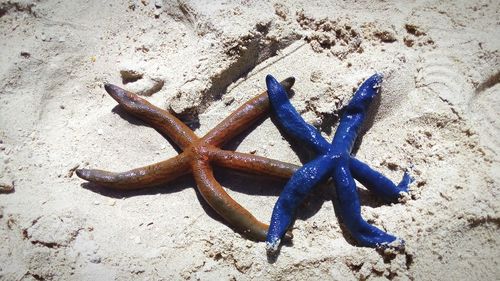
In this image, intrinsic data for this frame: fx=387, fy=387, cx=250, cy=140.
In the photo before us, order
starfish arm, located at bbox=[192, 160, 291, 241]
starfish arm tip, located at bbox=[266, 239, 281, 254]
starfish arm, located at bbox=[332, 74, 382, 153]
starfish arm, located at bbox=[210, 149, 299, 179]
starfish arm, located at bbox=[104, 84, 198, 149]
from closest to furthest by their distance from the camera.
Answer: starfish arm tip, located at bbox=[266, 239, 281, 254]
starfish arm, located at bbox=[192, 160, 291, 241]
starfish arm, located at bbox=[210, 149, 299, 179]
starfish arm, located at bbox=[332, 74, 382, 153]
starfish arm, located at bbox=[104, 84, 198, 149]

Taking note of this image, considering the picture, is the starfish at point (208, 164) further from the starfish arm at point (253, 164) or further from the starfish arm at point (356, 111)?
the starfish arm at point (356, 111)

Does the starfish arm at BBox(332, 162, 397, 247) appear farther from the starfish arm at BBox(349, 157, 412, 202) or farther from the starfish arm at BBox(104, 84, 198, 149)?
the starfish arm at BBox(104, 84, 198, 149)

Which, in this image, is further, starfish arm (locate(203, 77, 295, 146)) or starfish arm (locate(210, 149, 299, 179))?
starfish arm (locate(203, 77, 295, 146))

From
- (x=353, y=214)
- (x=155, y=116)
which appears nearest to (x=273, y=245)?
(x=353, y=214)

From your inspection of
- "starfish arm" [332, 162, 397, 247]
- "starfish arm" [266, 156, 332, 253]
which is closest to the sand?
"starfish arm" [332, 162, 397, 247]

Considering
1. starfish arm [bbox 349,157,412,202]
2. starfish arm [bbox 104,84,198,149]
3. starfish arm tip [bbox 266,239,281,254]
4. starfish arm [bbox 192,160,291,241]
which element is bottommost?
starfish arm tip [bbox 266,239,281,254]

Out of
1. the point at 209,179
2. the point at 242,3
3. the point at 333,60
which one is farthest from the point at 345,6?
the point at 209,179

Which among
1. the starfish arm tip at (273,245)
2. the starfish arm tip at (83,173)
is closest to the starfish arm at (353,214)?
the starfish arm tip at (273,245)
